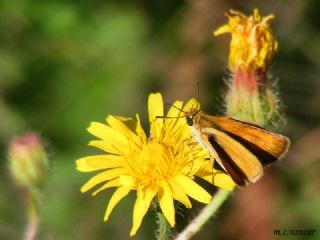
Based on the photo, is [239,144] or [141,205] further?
[239,144]

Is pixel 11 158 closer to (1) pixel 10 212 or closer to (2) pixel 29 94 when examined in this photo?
(1) pixel 10 212

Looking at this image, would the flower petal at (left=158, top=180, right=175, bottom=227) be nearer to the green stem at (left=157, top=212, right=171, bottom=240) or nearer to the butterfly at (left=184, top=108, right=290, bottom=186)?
the green stem at (left=157, top=212, right=171, bottom=240)

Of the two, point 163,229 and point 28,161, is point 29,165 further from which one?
point 163,229

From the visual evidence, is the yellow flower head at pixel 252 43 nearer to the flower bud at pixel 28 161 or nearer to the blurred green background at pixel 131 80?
the flower bud at pixel 28 161

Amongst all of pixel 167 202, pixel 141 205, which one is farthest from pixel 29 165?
pixel 167 202

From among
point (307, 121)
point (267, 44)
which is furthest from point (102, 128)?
point (307, 121)

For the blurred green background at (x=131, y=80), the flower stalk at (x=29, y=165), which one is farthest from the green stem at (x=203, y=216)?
the blurred green background at (x=131, y=80)
